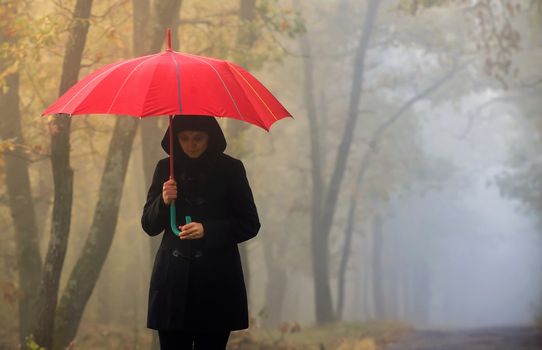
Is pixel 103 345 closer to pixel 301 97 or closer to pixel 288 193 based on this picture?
pixel 301 97

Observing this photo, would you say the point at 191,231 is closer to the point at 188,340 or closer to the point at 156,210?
the point at 156,210

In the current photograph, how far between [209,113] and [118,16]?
932 centimetres

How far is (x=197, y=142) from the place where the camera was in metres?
4.69

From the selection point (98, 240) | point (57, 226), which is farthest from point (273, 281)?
point (57, 226)

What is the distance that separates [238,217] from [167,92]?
88 centimetres

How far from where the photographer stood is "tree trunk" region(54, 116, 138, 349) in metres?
9.22

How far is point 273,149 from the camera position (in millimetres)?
23250

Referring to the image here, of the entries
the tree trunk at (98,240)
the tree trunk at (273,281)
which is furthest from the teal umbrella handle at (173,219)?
the tree trunk at (273,281)

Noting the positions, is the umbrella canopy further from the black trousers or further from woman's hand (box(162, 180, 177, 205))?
the black trousers

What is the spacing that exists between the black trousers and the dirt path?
834 centimetres

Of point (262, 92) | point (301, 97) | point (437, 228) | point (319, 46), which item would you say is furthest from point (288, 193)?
point (437, 228)

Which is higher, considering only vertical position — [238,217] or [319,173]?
[319,173]

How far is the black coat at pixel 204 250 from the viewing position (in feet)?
15.1

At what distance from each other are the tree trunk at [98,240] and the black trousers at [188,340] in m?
4.84
